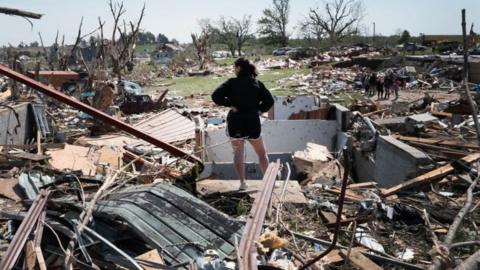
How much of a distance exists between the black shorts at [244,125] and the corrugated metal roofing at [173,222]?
1.37 metres

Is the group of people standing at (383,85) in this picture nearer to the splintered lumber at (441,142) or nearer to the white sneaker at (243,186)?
the splintered lumber at (441,142)

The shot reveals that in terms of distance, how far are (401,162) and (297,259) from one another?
9.66ft

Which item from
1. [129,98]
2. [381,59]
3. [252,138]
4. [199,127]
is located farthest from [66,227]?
[381,59]

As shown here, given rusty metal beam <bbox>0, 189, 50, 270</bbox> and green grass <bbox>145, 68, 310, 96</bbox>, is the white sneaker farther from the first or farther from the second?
green grass <bbox>145, 68, 310, 96</bbox>

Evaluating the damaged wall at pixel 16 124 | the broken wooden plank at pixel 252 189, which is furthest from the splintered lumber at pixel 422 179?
the damaged wall at pixel 16 124

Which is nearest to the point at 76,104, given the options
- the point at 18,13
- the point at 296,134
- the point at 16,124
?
the point at 18,13

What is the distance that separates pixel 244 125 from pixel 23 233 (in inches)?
101

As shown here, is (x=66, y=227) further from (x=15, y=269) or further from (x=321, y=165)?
(x=321, y=165)

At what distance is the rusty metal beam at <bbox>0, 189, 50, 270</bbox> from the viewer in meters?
2.53

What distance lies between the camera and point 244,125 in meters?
4.76

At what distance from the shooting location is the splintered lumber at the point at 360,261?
9.64 feet

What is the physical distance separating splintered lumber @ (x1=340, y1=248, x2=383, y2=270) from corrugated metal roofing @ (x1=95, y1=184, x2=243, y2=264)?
807mm

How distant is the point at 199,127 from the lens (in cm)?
750

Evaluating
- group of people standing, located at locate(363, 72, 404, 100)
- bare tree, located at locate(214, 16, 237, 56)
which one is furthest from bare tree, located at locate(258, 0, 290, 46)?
group of people standing, located at locate(363, 72, 404, 100)
